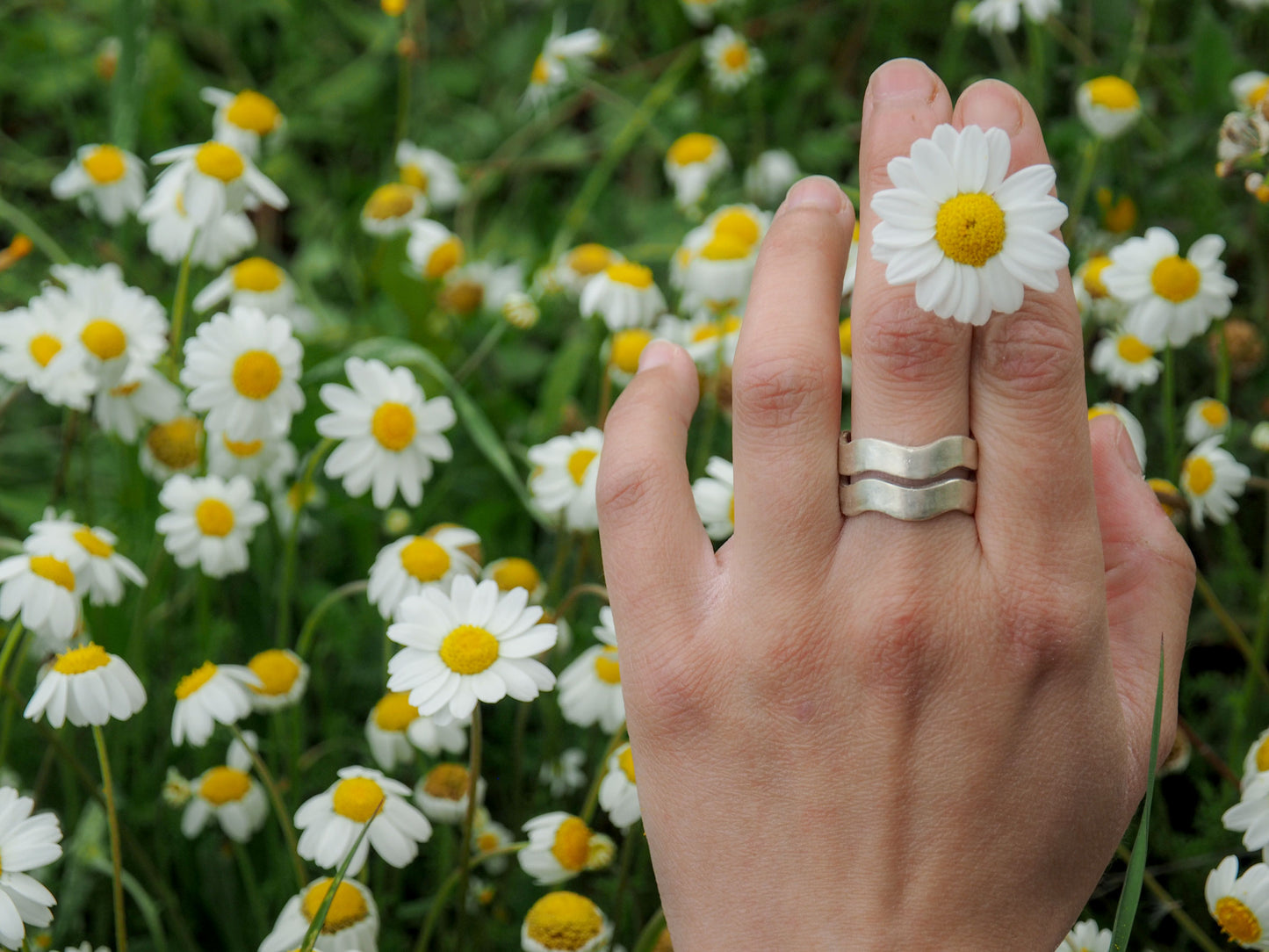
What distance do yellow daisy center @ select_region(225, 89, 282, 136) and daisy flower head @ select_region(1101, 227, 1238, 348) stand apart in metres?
1.36

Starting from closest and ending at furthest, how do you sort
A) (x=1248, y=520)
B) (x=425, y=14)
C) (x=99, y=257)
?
(x=1248, y=520) → (x=99, y=257) → (x=425, y=14)

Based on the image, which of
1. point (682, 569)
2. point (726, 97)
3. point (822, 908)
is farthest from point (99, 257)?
point (822, 908)

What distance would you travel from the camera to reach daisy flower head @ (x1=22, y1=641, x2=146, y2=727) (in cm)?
121

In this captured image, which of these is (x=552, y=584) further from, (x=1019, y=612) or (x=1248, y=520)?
(x=1248, y=520)

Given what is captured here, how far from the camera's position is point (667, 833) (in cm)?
108

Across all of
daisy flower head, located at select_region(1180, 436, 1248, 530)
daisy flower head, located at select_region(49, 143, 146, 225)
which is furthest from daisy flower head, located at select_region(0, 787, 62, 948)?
daisy flower head, located at select_region(1180, 436, 1248, 530)

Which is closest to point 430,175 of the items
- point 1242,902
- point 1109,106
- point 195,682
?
point 1109,106

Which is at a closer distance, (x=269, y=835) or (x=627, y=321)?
(x=269, y=835)

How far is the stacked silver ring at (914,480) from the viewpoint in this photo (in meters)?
1.01

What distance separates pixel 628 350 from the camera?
5.95ft

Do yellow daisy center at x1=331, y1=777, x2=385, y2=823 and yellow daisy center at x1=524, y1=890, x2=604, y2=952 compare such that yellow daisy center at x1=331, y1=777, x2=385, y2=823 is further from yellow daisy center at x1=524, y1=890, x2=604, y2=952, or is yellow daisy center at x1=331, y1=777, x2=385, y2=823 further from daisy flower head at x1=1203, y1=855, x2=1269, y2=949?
daisy flower head at x1=1203, y1=855, x2=1269, y2=949

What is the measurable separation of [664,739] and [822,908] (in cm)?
20

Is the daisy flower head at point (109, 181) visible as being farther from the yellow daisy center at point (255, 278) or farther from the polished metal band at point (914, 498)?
the polished metal band at point (914, 498)

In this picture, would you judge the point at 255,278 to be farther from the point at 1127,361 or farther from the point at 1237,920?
the point at 1237,920
